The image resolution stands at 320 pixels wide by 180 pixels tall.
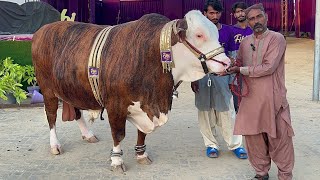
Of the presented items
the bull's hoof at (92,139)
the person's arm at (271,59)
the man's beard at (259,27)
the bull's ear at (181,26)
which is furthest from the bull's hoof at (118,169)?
the man's beard at (259,27)

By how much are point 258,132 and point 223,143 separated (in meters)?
1.53

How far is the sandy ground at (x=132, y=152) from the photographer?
396cm

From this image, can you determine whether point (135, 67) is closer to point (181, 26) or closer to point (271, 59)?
point (181, 26)

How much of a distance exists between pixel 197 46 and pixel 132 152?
5.34 feet

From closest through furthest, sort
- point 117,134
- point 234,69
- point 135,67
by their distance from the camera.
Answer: point 234,69, point 135,67, point 117,134

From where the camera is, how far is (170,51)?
11.9 ft

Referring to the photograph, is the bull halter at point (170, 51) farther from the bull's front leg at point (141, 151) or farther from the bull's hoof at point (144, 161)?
the bull's hoof at point (144, 161)

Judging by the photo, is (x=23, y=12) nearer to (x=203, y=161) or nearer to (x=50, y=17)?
(x=50, y=17)

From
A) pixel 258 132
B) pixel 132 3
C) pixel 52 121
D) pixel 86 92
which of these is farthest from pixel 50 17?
pixel 132 3

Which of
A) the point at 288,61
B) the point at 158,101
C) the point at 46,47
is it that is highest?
the point at 46,47

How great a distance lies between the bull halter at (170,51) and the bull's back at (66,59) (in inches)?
30.5

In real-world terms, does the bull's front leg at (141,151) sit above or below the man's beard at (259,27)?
below

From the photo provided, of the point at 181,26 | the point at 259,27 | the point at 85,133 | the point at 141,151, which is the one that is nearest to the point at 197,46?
the point at 181,26

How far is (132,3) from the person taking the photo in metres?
23.8
